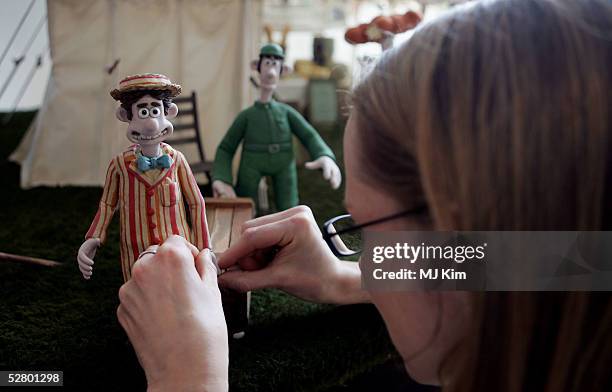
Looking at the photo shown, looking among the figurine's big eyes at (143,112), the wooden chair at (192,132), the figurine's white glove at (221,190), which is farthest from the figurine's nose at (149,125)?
the figurine's white glove at (221,190)

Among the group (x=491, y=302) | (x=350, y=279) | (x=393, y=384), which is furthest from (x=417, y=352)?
(x=393, y=384)

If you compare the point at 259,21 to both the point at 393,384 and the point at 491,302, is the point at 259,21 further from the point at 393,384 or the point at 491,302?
the point at 491,302

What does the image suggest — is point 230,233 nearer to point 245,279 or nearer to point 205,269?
point 245,279

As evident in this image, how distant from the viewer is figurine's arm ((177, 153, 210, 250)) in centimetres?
60

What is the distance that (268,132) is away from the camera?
103 cm

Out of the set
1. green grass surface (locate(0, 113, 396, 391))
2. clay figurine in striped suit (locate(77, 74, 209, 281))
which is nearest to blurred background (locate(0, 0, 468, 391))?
green grass surface (locate(0, 113, 396, 391))

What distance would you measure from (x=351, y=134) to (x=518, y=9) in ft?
0.41

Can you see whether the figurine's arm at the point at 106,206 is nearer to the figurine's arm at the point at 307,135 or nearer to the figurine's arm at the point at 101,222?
the figurine's arm at the point at 101,222

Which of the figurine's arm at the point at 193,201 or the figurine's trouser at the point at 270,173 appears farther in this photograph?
the figurine's trouser at the point at 270,173

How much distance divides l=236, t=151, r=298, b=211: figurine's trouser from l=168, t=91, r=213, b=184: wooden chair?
7 centimetres

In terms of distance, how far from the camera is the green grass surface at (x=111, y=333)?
70 cm

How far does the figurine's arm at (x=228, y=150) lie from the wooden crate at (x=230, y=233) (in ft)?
0.38

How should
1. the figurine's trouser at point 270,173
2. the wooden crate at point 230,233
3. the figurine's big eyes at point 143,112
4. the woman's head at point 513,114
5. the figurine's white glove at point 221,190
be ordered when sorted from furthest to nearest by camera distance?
the figurine's trouser at point 270,173, the figurine's white glove at point 221,190, the wooden crate at point 230,233, the figurine's big eyes at point 143,112, the woman's head at point 513,114

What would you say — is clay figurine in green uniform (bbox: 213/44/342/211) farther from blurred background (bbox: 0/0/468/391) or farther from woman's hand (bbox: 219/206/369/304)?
woman's hand (bbox: 219/206/369/304)
